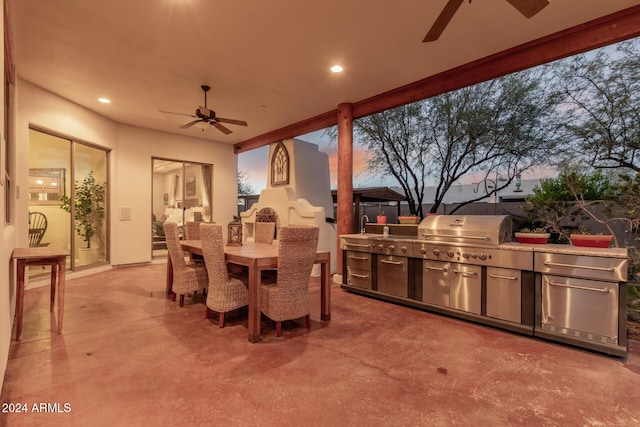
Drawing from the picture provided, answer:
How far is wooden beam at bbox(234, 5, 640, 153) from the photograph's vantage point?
9.37 feet

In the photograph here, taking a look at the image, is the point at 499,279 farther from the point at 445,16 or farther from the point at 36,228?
the point at 36,228

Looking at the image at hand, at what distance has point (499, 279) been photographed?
3.12 m

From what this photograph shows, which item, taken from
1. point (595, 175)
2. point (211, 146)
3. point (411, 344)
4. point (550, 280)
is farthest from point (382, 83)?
point (211, 146)

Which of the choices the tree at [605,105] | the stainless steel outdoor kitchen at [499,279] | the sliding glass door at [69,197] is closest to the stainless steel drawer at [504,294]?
the stainless steel outdoor kitchen at [499,279]

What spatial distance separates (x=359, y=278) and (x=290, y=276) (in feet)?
5.94

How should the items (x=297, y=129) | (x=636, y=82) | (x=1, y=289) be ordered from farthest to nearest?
(x=297, y=129), (x=636, y=82), (x=1, y=289)

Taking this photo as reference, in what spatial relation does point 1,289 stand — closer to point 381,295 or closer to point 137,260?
point 381,295

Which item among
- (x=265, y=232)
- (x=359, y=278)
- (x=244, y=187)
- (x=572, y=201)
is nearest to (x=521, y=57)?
(x=572, y=201)

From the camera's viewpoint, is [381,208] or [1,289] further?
[381,208]

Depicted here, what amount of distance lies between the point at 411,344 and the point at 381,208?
4379mm

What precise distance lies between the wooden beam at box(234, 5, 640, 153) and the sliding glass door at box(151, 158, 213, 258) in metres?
4.64

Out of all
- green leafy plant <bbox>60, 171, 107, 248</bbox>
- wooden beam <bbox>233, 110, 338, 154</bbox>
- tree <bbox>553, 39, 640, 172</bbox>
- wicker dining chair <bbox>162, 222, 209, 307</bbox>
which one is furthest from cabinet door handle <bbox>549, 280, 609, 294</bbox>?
green leafy plant <bbox>60, 171, 107, 248</bbox>

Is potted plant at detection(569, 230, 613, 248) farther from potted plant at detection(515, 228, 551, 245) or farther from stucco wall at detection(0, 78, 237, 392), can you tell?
stucco wall at detection(0, 78, 237, 392)

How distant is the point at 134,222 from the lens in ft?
21.8
